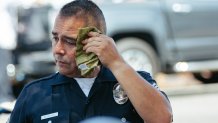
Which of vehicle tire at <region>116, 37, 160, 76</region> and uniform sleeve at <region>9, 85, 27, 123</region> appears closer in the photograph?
uniform sleeve at <region>9, 85, 27, 123</region>

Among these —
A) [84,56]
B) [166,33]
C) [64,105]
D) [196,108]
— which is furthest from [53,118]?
[166,33]

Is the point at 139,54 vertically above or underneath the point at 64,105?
underneath

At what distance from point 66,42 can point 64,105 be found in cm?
27

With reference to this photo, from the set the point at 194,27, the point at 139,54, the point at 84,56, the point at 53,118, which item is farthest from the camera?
the point at 194,27

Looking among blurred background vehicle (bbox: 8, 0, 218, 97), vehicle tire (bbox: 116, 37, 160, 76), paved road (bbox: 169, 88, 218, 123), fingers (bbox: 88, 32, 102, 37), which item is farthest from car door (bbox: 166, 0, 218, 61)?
fingers (bbox: 88, 32, 102, 37)

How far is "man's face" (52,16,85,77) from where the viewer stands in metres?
3.08

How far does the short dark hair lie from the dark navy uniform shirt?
0.86ft

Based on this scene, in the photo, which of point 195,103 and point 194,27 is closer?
point 195,103

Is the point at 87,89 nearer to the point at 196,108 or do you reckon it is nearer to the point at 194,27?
the point at 196,108

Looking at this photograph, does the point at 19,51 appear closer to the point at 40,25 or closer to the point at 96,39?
the point at 40,25

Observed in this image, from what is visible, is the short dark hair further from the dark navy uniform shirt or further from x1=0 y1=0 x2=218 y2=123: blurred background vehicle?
x1=0 y1=0 x2=218 y2=123: blurred background vehicle

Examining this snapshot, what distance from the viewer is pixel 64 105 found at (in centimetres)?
315

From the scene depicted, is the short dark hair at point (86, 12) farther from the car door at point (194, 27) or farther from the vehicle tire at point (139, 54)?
the car door at point (194, 27)

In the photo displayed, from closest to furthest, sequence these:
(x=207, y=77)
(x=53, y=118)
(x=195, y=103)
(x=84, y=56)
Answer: (x=84, y=56) < (x=53, y=118) < (x=195, y=103) < (x=207, y=77)
